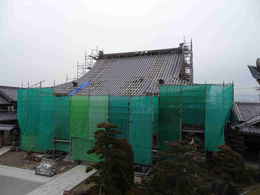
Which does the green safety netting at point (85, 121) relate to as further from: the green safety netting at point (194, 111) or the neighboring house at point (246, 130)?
the neighboring house at point (246, 130)

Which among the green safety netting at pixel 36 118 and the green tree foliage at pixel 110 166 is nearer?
the green tree foliage at pixel 110 166

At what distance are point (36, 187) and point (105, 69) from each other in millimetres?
11059

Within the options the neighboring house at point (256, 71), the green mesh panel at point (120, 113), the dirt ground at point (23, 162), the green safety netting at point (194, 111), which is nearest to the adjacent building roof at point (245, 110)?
the green safety netting at point (194, 111)

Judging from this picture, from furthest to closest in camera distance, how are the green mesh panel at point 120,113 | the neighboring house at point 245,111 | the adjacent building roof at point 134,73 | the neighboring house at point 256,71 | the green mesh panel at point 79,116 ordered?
1. the adjacent building roof at point 134,73
2. the green mesh panel at point 79,116
3. the neighboring house at point 245,111
4. the green mesh panel at point 120,113
5. the neighboring house at point 256,71

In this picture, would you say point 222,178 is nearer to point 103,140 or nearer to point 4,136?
point 103,140

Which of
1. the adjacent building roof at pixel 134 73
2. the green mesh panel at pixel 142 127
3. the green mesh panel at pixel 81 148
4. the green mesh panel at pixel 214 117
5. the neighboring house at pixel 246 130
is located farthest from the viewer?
the adjacent building roof at pixel 134 73

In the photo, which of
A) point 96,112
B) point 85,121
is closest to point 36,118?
point 85,121

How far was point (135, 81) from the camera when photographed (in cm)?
1231

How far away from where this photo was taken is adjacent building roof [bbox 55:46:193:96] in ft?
37.5

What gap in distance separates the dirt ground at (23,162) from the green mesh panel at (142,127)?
402 cm

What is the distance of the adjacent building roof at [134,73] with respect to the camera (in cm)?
1142

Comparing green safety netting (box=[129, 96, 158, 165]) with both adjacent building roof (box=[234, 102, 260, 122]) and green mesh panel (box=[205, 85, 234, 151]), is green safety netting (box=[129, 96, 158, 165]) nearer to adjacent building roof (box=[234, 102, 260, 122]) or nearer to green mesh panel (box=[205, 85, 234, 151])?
green mesh panel (box=[205, 85, 234, 151])

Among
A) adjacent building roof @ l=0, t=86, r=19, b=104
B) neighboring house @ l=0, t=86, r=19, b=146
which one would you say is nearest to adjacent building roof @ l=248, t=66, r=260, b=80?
neighboring house @ l=0, t=86, r=19, b=146

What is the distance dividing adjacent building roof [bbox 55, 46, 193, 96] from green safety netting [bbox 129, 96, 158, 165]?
1493mm
